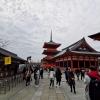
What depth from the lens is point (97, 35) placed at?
37.1 feet

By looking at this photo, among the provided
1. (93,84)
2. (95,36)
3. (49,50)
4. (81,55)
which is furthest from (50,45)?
(93,84)

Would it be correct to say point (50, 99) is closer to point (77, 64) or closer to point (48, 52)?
point (77, 64)

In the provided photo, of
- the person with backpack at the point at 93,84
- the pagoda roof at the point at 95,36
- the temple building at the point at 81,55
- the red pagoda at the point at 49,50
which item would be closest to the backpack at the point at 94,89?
the person with backpack at the point at 93,84

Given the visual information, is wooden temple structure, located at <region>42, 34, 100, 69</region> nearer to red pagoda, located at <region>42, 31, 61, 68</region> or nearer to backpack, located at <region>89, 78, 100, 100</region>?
Result: red pagoda, located at <region>42, 31, 61, 68</region>

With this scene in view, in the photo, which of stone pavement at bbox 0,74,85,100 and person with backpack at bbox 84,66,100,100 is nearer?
person with backpack at bbox 84,66,100,100

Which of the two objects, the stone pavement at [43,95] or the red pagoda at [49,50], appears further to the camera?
Result: the red pagoda at [49,50]

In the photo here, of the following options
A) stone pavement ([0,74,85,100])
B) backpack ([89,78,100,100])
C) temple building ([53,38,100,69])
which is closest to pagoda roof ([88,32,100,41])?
backpack ([89,78,100,100])

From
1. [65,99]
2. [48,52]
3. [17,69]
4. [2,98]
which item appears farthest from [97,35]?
[48,52]

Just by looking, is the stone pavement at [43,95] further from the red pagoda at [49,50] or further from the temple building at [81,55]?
the red pagoda at [49,50]

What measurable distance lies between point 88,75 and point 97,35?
3.46 metres

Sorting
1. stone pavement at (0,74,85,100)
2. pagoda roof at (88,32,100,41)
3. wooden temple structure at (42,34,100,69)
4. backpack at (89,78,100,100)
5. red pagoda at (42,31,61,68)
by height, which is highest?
red pagoda at (42,31,61,68)

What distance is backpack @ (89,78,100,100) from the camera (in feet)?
25.7

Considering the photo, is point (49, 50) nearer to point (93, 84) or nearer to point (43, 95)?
point (43, 95)

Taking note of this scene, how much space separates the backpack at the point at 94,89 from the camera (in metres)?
7.85
